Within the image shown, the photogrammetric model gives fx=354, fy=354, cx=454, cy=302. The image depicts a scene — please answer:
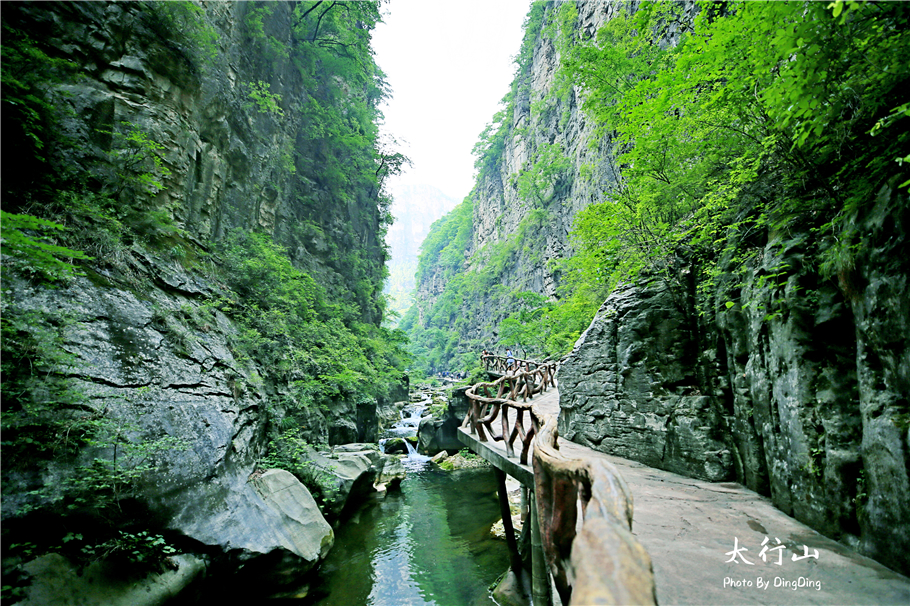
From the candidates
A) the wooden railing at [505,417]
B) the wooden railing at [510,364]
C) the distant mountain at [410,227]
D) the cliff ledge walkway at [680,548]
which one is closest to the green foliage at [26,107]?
the wooden railing at [505,417]

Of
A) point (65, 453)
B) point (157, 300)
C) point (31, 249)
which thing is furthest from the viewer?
point (157, 300)

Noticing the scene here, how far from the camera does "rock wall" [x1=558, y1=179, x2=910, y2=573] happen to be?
Result: 264cm

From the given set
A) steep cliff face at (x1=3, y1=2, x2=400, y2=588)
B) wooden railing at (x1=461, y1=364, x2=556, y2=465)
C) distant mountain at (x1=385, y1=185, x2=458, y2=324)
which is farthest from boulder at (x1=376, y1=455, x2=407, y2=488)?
distant mountain at (x1=385, y1=185, x2=458, y2=324)

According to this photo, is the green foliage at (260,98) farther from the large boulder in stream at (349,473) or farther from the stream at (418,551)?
the stream at (418,551)

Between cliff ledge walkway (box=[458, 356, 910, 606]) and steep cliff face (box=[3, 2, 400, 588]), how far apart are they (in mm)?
4958

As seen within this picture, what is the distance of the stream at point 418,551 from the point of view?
6398 millimetres

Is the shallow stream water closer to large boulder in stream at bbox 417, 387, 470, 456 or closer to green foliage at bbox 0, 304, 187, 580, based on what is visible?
green foliage at bbox 0, 304, 187, 580

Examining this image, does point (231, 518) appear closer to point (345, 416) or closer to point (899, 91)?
point (345, 416)

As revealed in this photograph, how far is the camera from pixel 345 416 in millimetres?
12789

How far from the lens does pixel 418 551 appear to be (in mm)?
8000

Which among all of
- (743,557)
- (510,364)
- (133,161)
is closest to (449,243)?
(510,364)

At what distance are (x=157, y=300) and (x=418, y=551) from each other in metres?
7.44

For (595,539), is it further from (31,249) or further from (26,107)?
(26,107)

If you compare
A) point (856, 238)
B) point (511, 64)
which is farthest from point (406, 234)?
point (856, 238)
